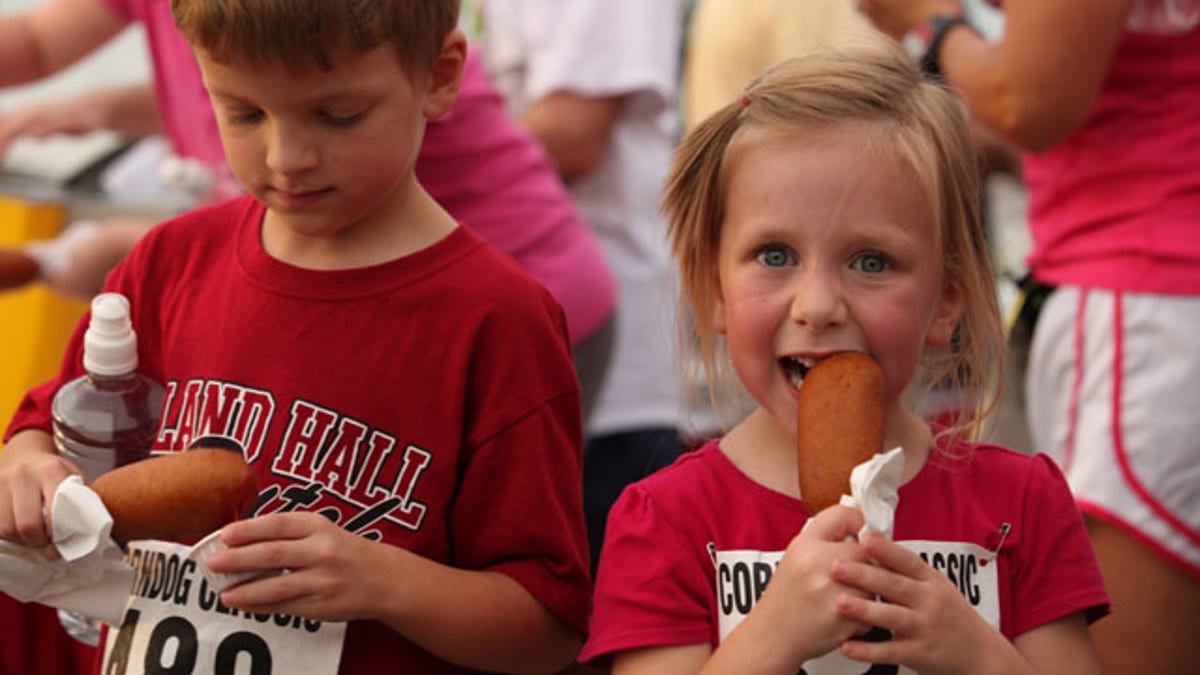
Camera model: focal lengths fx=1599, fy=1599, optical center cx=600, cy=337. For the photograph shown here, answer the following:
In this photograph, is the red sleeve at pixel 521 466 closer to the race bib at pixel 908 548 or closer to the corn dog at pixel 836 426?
the race bib at pixel 908 548

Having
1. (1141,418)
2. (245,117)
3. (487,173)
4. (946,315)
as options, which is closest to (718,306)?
(946,315)

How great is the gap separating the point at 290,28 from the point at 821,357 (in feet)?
2.11

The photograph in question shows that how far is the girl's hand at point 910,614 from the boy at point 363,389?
464 mm

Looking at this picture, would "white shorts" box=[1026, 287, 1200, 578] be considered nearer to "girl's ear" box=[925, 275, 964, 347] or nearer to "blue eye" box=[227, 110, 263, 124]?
"girl's ear" box=[925, 275, 964, 347]

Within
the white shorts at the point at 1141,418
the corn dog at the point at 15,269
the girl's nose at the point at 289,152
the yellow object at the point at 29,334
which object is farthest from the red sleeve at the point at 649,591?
the yellow object at the point at 29,334

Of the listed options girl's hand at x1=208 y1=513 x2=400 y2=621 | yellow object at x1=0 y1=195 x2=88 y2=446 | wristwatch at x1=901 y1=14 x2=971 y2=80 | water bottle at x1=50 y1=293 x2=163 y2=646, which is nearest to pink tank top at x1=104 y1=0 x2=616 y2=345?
yellow object at x1=0 y1=195 x2=88 y2=446

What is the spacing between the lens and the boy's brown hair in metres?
1.65

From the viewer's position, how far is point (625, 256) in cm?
391

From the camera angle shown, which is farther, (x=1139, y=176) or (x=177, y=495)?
(x=1139, y=176)

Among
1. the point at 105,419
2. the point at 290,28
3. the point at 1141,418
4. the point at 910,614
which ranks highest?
the point at 290,28

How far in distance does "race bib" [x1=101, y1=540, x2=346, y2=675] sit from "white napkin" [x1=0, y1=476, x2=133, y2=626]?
0.11 ft

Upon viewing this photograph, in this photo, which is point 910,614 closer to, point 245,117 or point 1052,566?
point 1052,566

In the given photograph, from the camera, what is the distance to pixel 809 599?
1.47 meters

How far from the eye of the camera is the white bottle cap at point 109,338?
1788 millimetres
